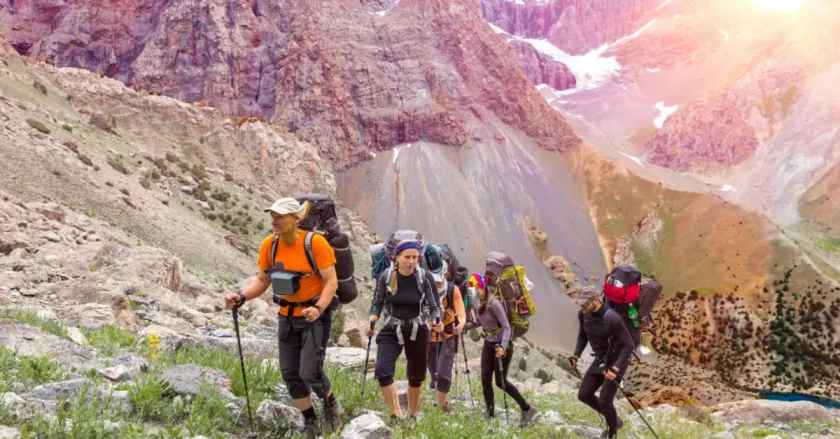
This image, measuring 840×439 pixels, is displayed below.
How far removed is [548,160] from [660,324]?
34889mm

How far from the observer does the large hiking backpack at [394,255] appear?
679 cm

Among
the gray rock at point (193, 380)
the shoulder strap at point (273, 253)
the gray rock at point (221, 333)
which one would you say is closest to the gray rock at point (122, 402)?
the gray rock at point (193, 380)

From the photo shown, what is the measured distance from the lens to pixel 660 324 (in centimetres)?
6400

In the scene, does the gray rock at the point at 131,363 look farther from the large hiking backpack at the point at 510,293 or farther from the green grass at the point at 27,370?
the large hiking backpack at the point at 510,293

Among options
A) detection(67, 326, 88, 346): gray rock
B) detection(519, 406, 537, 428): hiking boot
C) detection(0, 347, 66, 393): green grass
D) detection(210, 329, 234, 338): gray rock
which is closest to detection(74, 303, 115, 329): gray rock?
detection(67, 326, 88, 346): gray rock

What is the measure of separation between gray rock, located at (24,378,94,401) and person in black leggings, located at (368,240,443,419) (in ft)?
9.54

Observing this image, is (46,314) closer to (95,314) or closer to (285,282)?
(95,314)

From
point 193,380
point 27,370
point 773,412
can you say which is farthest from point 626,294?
point 773,412

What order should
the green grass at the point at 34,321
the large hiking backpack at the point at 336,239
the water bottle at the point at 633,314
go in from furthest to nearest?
the water bottle at the point at 633,314 → the green grass at the point at 34,321 → the large hiking backpack at the point at 336,239

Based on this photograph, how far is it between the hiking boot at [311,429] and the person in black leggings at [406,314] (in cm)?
99

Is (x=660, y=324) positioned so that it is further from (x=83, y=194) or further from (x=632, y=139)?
(x=632, y=139)

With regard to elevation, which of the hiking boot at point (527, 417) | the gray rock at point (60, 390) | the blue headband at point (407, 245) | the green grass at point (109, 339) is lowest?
the hiking boot at point (527, 417)

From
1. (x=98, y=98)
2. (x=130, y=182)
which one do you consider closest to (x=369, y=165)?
(x=98, y=98)

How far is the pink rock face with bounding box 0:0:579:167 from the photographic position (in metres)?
81.9
